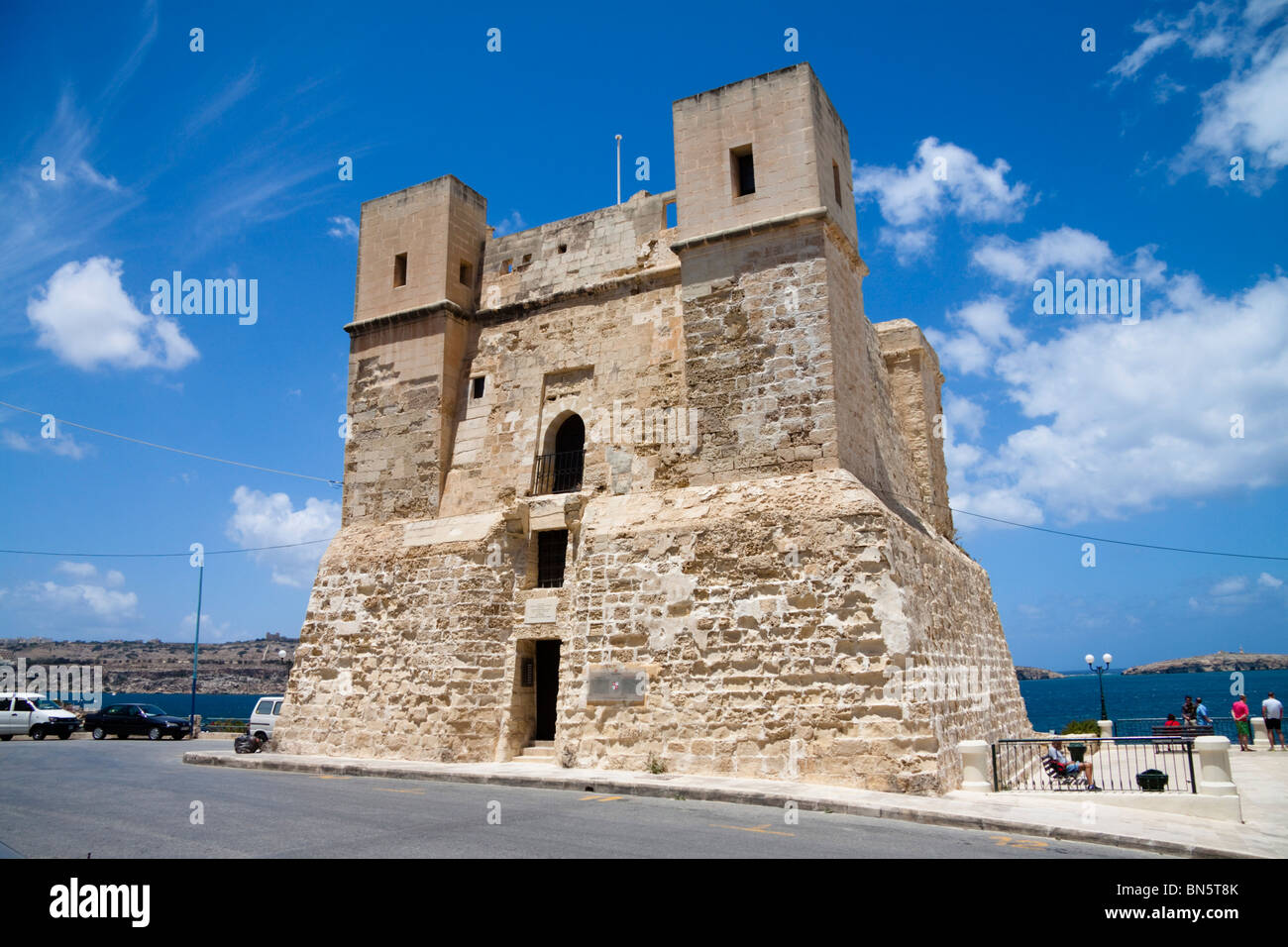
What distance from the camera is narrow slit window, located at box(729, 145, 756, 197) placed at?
1399 centimetres

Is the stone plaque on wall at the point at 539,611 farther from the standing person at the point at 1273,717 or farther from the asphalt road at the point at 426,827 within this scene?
the standing person at the point at 1273,717

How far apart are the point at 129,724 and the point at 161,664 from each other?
131 m

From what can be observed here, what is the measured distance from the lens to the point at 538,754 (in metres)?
14.0

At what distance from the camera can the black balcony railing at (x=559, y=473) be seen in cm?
1528

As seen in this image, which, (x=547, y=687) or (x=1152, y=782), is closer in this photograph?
(x=1152, y=782)

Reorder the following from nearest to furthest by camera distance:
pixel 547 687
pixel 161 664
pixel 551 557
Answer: pixel 547 687
pixel 551 557
pixel 161 664

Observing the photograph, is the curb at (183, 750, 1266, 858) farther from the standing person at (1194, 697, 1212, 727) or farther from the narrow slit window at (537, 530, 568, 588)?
the standing person at (1194, 697, 1212, 727)

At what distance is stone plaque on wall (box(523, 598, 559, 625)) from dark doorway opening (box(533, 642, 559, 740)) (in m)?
0.55

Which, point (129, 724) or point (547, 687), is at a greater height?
point (547, 687)

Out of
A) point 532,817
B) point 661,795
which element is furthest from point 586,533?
point 532,817

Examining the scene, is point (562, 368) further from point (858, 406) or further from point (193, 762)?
point (193, 762)

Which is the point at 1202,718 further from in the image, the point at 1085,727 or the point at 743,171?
the point at 743,171

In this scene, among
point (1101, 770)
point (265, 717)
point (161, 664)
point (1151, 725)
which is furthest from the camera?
point (161, 664)

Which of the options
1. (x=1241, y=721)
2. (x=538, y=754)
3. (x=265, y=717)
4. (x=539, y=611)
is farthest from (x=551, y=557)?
(x=1241, y=721)
